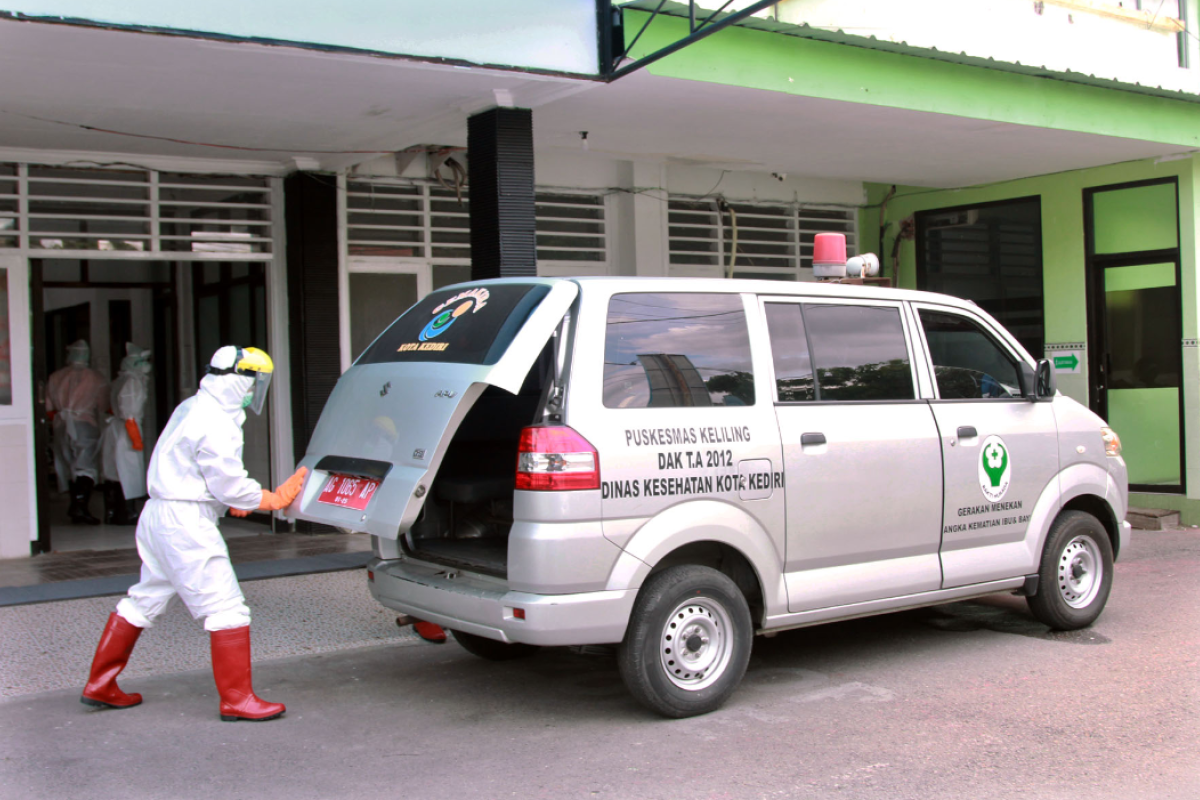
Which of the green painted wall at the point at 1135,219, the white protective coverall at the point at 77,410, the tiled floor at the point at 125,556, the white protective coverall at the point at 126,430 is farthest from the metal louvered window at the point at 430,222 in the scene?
the green painted wall at the point at 1135,219

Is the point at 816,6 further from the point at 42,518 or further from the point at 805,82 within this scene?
the point at 42,518

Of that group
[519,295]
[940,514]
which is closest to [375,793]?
[519,295]

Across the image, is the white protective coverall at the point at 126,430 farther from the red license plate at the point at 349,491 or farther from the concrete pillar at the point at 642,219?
the red license plate at the point at 349,491

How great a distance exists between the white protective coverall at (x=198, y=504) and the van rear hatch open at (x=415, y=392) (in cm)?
40

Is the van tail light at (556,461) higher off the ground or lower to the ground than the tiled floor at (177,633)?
higher

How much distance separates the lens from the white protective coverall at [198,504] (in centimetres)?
520

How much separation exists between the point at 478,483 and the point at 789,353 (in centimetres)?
166

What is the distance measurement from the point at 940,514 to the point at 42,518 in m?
7.37

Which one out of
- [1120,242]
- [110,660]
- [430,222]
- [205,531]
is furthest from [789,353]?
[1120,242]

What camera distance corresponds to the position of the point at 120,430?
11.4m

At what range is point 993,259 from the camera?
12.9 m

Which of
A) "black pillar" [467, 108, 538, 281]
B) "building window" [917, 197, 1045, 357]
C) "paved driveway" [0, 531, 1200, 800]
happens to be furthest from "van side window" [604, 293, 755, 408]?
"building window" [917, 197, 1045, 357]

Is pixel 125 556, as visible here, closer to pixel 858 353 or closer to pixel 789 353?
pixel 789 353

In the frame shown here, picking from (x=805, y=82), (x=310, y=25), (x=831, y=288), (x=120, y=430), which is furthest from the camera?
(x=120, y=430)
